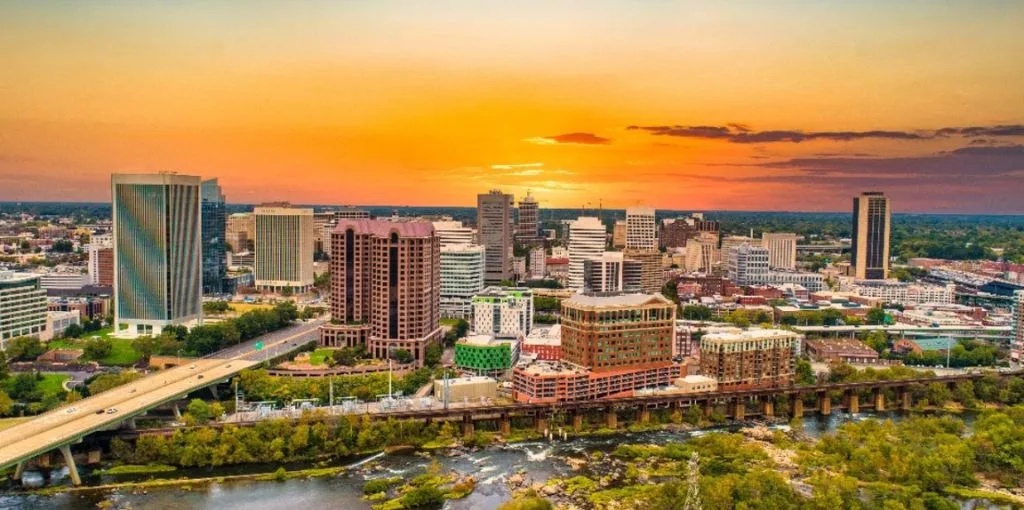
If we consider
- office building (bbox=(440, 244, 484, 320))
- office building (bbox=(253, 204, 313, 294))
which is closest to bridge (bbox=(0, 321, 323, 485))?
office building (bbox=(440, 244, 484, 320))

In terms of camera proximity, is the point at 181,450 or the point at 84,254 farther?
the point at 84,254

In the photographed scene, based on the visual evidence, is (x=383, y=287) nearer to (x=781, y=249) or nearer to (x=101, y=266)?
(x=101, y=266)

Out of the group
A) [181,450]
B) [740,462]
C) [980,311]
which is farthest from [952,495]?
[980,311]

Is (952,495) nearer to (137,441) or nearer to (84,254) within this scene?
(137,441)

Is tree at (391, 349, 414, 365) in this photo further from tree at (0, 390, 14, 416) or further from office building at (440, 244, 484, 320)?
tree at (0, 390, 14, 416)

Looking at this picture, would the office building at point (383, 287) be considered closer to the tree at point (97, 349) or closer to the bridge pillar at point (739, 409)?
the tree at point (97, 349)

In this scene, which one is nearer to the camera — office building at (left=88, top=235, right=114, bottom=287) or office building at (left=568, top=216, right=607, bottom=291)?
office building at (left=88, top=235, right=114, bottom=287)

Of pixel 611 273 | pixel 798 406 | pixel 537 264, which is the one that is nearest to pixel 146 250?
pixel 611 273
